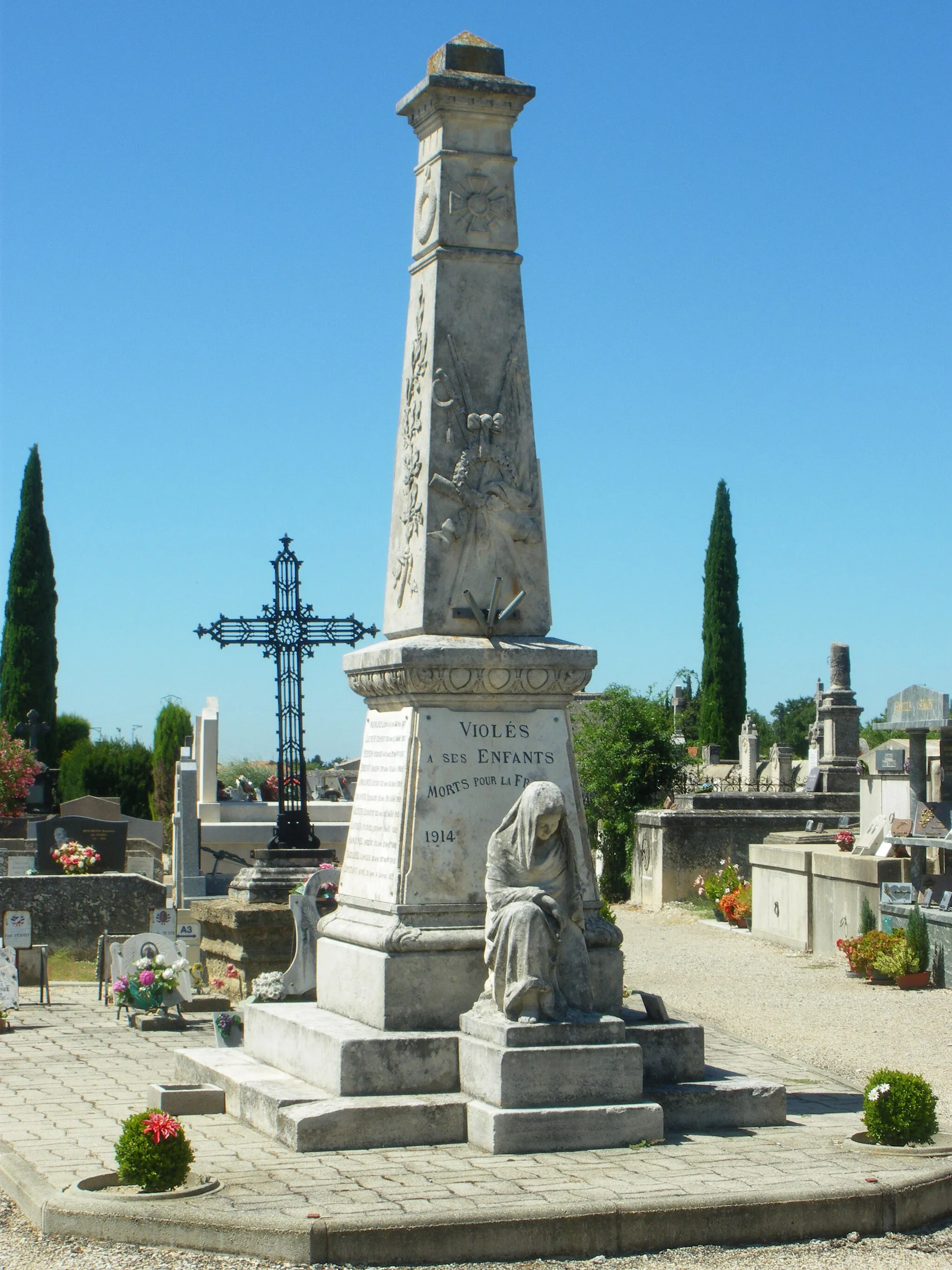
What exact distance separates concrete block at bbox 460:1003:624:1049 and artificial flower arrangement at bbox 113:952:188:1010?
5679 millimetres

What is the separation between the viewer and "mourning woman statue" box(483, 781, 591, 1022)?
25.3 feet

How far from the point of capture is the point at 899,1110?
757cm

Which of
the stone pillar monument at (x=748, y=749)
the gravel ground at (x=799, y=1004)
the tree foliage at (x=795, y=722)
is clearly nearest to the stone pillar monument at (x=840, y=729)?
the stone pillar monument at (x=748, y=749)

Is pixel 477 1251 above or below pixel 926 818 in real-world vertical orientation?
below

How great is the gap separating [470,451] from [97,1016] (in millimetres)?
7115

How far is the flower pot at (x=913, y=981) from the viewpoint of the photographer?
606 inches

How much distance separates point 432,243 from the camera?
908 cm

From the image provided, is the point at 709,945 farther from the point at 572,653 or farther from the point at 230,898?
the point at 572,653

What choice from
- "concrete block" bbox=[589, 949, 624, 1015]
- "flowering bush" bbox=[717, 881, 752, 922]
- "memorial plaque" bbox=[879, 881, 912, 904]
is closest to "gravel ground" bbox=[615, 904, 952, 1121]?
"flowering bush" bbox=[717, 881, 752, 922]

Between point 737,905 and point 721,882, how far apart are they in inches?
67.7

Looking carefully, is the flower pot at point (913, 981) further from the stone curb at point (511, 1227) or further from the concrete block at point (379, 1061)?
the stone curb at point (511, 1227)

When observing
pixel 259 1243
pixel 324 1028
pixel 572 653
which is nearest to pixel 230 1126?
pixel 324 1028

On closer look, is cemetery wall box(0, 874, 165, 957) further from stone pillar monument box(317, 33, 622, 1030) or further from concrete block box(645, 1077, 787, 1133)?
concrete block box(645, 1077, 787, 1133)

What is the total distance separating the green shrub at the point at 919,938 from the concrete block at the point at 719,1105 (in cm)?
768
